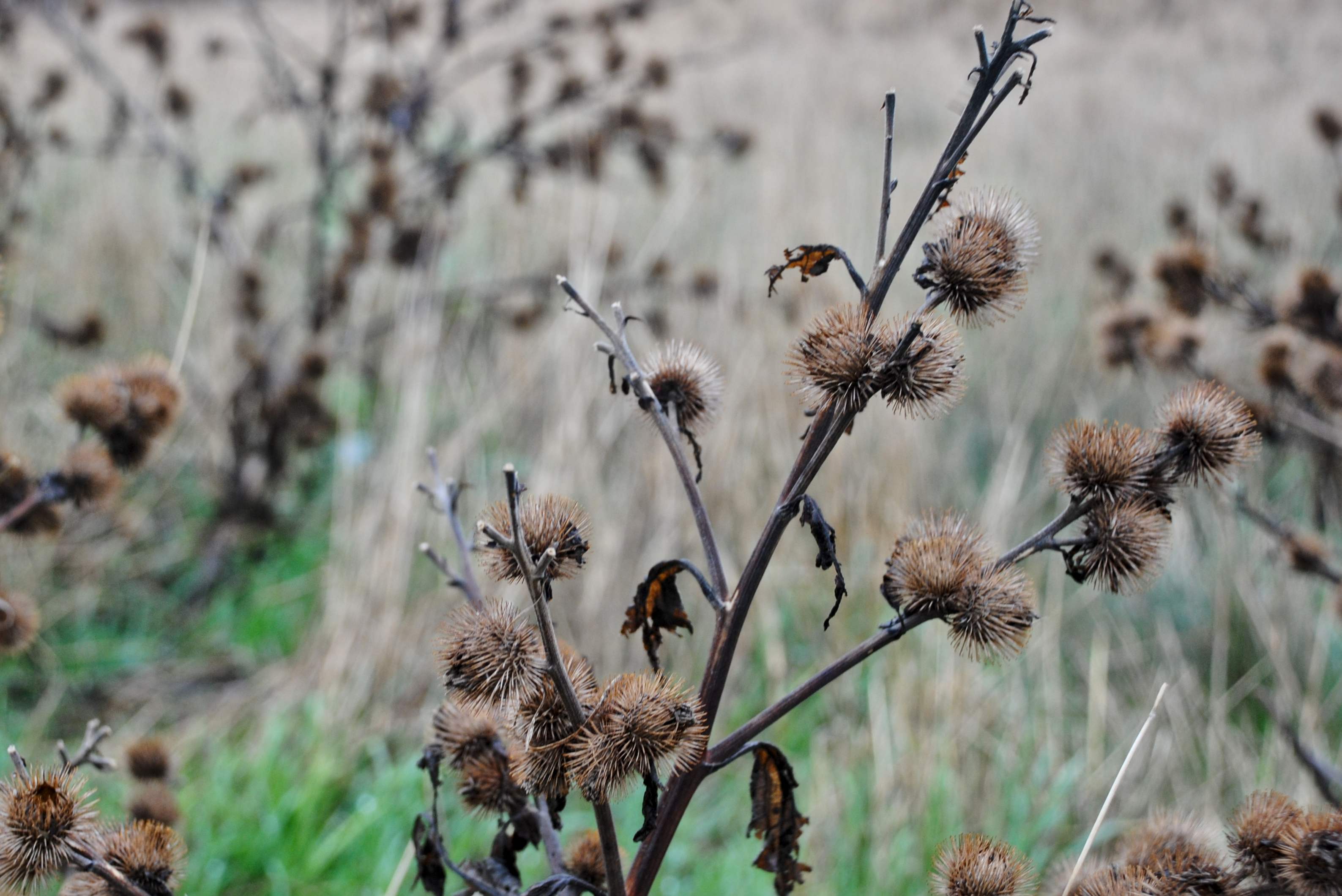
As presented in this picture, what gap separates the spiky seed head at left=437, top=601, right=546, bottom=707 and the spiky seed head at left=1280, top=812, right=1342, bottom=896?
551mm

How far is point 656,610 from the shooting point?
3.22ft

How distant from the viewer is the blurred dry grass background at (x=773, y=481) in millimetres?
3180

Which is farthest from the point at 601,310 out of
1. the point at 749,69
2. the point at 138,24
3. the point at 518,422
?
the point at 749,69

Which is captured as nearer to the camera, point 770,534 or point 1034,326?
point 770,534

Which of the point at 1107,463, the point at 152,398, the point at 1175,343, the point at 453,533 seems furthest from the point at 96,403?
the point at 1175,343

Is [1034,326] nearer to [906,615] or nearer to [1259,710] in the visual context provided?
[1259,710]

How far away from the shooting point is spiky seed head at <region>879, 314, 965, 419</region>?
81 centimetres

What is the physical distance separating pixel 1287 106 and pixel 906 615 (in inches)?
310

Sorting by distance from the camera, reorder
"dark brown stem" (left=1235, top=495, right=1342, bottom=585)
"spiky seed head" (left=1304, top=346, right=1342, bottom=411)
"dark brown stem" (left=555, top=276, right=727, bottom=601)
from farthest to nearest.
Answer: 1. "spiky seed head" (left=1304, top=346, right=1342, bottom=411)
2. "dark brown stem" (left=1235, top=495, right=1342, bottom=585)
3. "dark brown stem" (left=555, top=276, right=727, bottom=601)

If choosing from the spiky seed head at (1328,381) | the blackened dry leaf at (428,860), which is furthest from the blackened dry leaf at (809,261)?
the spiky seed head at (1328,381)

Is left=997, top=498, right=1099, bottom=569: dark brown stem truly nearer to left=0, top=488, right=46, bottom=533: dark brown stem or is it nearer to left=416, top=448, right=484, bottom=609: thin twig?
left=416, top=448, right=484, bottom=609: thin twig

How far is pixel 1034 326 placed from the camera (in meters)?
5.88

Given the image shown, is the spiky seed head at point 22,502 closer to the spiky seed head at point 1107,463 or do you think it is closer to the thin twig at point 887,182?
the thin twig at point 887,182

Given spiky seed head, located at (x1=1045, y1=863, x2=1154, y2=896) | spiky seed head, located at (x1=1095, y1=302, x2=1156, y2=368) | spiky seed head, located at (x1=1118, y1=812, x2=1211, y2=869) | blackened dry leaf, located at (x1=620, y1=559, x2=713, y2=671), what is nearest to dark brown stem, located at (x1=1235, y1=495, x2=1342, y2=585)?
spiky seed head, located at (x1=1095, y1=302, x2=1156, y2=368)
